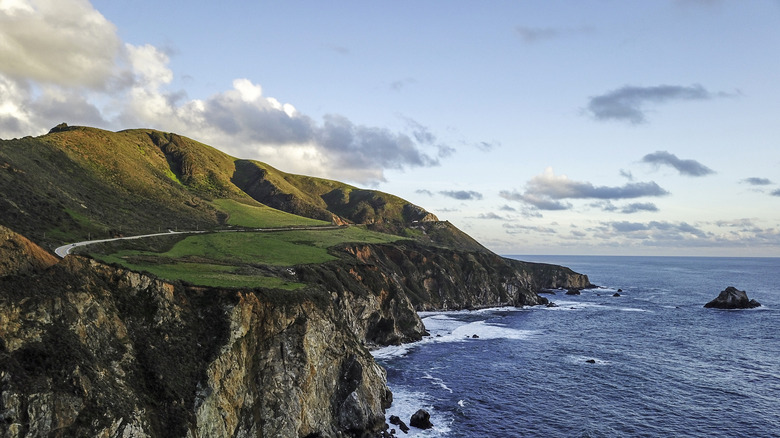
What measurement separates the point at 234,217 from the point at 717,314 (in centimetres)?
15882

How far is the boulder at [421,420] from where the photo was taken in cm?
5178

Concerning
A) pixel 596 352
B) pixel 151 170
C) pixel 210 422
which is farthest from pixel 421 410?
pixel 151 170

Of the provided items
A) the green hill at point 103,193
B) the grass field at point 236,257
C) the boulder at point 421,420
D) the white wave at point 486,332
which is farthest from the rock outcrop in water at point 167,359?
the white wave at point 486,332

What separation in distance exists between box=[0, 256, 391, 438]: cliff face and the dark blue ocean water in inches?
487

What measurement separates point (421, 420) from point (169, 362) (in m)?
29.7

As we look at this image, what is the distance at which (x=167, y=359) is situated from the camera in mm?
39250

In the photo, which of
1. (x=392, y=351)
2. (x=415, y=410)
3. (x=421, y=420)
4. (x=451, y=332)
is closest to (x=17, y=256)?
(x=421, y=420)

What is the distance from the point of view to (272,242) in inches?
4126

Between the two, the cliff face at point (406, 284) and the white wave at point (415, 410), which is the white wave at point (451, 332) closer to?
the cliff face at point (406, 284)

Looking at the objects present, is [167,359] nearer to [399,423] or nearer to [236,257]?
[399,423]

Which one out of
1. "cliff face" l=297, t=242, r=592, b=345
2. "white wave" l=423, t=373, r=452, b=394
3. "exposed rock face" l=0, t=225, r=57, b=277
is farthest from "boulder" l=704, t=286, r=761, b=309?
"exposed rock face" l=0, t=225, r=57, b=277

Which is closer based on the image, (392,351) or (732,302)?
(392,351)

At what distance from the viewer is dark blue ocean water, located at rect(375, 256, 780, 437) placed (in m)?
52.3

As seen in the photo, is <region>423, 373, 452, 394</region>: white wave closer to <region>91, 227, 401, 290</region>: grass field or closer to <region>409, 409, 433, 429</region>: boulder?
<region>409, 409, 433, 429</region>: boulder
